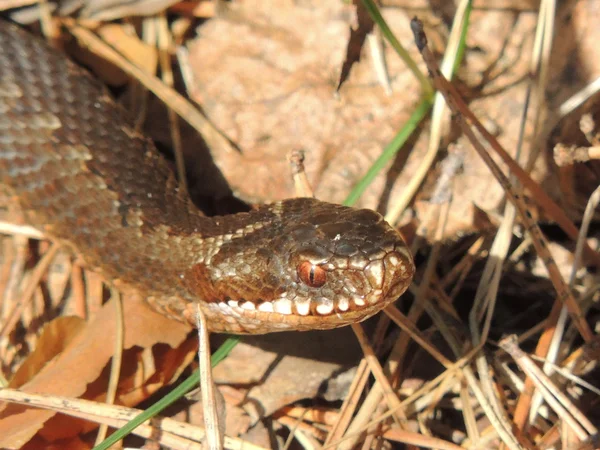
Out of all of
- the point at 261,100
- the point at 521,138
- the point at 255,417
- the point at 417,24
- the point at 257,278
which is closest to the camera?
the point at 417,24

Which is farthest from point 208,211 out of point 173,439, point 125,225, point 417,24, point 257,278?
point 417,24

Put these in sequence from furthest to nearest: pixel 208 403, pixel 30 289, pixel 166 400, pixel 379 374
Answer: pixel 30 289
pixel 379 374
pixel 166 400
pixel 208 403

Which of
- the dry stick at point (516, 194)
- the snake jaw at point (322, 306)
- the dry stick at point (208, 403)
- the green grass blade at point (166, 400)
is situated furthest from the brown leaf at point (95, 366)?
the dry stick at point (516, 194)

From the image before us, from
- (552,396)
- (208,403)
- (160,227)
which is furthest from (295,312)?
(552,396)

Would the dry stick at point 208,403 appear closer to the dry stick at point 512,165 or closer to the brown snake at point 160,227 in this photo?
the brown snake at point 160,227

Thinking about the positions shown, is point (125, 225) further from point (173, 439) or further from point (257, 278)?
point (173, 439)

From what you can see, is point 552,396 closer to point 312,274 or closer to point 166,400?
point 312,274

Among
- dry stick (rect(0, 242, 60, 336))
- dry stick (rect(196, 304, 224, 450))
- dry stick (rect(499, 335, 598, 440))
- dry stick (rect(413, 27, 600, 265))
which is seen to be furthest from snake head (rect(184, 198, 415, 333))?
dry stick (rect(0, 242, 60, 336))
